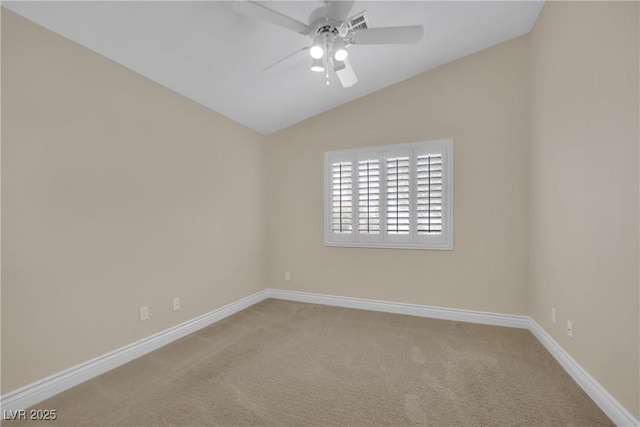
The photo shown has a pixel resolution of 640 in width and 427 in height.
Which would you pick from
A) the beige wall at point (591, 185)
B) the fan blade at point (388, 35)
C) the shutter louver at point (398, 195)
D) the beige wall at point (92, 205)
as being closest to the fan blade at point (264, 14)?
the fan blade at point (388, 35)

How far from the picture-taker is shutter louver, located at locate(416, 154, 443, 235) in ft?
10.5

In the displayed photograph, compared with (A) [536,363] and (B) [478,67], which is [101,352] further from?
(B) [478,67]

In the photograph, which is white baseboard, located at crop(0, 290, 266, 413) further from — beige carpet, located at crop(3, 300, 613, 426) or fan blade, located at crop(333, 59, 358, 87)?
fan blade, located at crop(333, 59, 358, 87)

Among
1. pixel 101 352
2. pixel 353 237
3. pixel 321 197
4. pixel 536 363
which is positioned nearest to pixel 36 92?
pixel 101 352

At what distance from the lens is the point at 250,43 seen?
7.49 ft

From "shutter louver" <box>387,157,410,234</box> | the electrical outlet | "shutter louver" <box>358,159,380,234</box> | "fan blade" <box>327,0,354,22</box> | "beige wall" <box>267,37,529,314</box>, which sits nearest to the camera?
"fan blade" <box>327,0,354,22</box>

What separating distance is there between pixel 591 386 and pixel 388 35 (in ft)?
8.92

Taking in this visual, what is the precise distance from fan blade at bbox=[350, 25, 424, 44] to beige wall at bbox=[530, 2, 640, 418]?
1117mm

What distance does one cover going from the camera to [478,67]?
309cm

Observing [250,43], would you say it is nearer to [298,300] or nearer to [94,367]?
[94,367]

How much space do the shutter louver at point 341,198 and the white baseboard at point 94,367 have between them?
6.12 ft

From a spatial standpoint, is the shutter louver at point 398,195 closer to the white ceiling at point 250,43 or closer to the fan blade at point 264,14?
the white ceiling at point 250,43

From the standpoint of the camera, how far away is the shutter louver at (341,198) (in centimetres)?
366

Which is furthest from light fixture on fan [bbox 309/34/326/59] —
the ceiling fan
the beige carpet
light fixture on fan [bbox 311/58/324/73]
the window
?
the beige carpet
